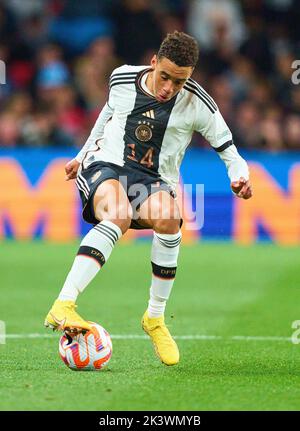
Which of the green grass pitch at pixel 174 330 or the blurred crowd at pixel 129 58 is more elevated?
the blurred crowd at pixel 129 58

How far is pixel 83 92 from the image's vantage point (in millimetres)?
16391

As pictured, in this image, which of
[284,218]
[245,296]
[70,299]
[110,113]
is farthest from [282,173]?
[70,299]

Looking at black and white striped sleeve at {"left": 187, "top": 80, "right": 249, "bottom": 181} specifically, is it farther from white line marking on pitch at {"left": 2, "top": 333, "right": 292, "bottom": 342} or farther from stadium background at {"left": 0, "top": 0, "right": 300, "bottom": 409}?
white line marking on pitch at {"left": 2, "top": 333, "right": 292, "bottom": 342}

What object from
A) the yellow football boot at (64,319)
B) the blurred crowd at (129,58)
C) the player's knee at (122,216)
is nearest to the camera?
the yellow football boot at (64,319)

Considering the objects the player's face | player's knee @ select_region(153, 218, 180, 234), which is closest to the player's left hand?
player's knee @ select_region(153, 218, 180, 234)

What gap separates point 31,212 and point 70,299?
8.70m

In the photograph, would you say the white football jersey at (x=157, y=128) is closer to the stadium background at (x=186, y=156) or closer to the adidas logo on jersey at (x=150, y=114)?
the adidas logo on jersey at (x=150, y=114)

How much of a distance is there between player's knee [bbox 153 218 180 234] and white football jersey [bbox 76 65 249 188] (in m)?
0.44

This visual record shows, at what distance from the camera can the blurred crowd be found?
625 inches

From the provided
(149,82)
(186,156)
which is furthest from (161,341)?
(186,156)

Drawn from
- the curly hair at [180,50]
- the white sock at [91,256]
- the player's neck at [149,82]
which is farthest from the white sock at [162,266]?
the curly hair at [180,50]

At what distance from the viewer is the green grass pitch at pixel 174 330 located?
5453 mm

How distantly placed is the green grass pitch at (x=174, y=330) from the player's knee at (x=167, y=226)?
830 millimetres

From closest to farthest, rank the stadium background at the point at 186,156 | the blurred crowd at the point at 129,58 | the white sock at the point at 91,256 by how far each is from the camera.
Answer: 1. the white sock at the point at 91,256
2. the stadium background at the point at 186,156
3. the blurred crowd at the point at 129,58
